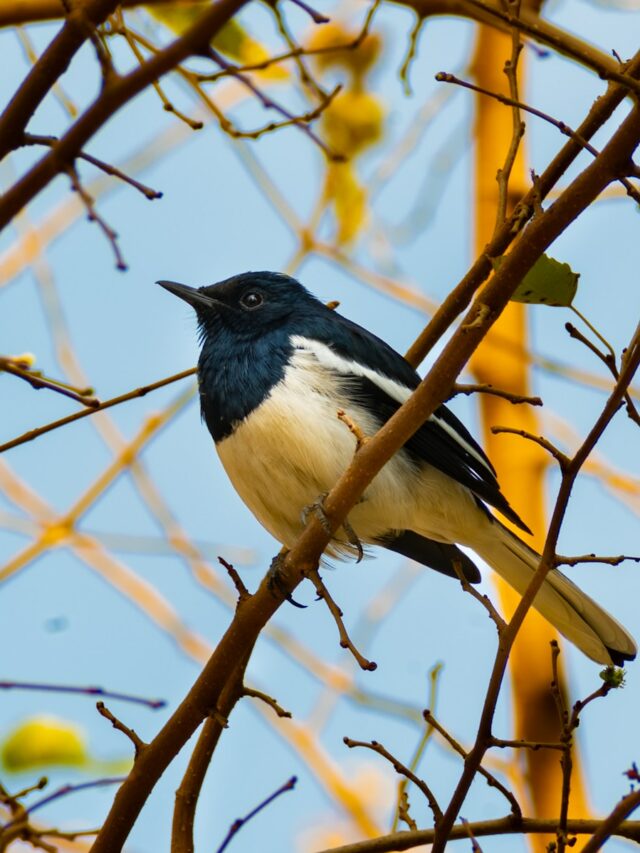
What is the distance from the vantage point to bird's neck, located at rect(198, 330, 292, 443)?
3666 millimetres

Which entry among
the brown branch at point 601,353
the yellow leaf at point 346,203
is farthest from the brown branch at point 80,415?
the yellow leaf at point 346,203

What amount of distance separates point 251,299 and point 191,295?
21 centimetres

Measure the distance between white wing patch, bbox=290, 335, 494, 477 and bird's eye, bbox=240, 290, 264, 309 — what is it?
0.41 metres

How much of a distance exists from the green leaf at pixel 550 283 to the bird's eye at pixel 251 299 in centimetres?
188

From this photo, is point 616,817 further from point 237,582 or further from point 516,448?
point 516,448

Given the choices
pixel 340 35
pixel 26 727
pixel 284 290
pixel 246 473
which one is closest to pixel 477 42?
pixel 340 35

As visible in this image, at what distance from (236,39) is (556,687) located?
2.22m

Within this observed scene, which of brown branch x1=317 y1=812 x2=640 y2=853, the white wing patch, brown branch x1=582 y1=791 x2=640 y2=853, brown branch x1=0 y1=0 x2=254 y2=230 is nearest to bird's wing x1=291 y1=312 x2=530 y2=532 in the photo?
the white wing patch

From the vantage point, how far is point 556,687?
2.30 metres

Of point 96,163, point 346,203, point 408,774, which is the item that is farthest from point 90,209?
point 346,203

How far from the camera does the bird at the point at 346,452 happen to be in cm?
356

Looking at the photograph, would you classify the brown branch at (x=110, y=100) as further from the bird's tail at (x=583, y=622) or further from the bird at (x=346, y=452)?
the bird's tail at (x=583, y=622)

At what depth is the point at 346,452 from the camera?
3.55 m

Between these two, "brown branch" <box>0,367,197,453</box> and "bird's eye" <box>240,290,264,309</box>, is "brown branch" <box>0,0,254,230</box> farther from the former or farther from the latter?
"bird's eye" <box>240,290,264,309</box>
